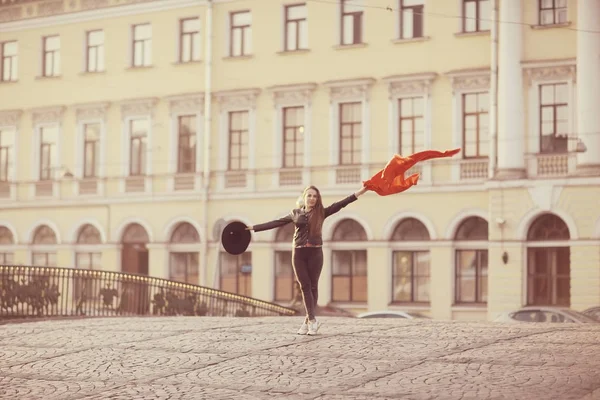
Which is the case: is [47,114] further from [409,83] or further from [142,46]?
[409,83]

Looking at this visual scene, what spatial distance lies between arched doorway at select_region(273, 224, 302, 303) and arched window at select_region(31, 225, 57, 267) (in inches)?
408

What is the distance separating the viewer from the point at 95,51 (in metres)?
49.3

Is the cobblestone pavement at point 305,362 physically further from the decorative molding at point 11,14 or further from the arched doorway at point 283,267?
the decorative molding at point 11,14

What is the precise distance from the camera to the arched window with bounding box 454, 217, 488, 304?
40.3 m

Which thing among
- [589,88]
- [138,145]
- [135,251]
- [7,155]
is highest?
[589,88]

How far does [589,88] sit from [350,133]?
893 cm

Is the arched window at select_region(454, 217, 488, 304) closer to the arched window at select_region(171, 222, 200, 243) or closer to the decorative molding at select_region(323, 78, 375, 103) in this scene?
the decorative molding at select_region(323, 78, 375, 103)

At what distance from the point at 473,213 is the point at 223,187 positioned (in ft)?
32.4

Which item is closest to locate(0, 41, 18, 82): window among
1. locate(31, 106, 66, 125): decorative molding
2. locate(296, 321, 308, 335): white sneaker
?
locate(31, 106, 66, 125): decorative molding

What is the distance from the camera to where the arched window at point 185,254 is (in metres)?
45.6

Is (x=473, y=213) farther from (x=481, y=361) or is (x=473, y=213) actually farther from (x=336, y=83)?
(x=481, y=361)

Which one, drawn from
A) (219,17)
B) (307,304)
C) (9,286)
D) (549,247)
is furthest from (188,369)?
(219,17)

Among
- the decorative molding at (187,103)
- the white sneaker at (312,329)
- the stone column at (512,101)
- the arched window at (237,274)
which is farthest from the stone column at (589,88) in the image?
the white sneaker at (312,329)

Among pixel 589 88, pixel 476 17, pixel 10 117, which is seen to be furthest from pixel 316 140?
pixel 10 117
